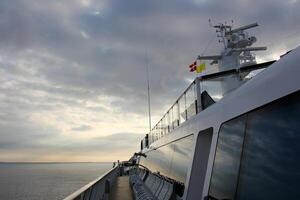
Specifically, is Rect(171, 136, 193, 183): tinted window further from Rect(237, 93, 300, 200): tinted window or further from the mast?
the mast

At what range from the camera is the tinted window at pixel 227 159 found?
4.25 meters

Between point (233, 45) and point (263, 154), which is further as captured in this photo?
point (233, 45)

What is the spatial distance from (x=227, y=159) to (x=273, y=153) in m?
1.43

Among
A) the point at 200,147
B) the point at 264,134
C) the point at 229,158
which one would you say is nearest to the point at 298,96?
the point at 264,134

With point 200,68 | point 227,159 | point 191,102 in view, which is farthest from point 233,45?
point 227,159

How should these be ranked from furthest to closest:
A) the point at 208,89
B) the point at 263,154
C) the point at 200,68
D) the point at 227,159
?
the point at 200,68, the point at 208,89, the point at 227,159, the point at 263,154

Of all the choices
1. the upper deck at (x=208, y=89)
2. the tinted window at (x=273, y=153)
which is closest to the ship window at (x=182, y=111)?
the upper deck at (x=208, y=89)

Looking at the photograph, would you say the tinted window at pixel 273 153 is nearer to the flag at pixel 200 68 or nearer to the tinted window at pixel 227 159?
the tinted window at pixel 227 159

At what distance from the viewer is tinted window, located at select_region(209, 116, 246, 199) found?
14.0 ft

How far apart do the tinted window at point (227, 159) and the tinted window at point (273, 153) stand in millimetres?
239

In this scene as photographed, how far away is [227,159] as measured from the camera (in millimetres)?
4648

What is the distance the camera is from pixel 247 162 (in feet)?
12.7

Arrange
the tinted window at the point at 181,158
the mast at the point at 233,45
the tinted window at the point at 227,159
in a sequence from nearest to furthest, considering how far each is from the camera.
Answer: the tinted window at the point at 227,159
the tinted window at the point at 181,158
the mast at the point at 233,45

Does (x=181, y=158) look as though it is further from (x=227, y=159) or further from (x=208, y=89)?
(x=227, y=159)
